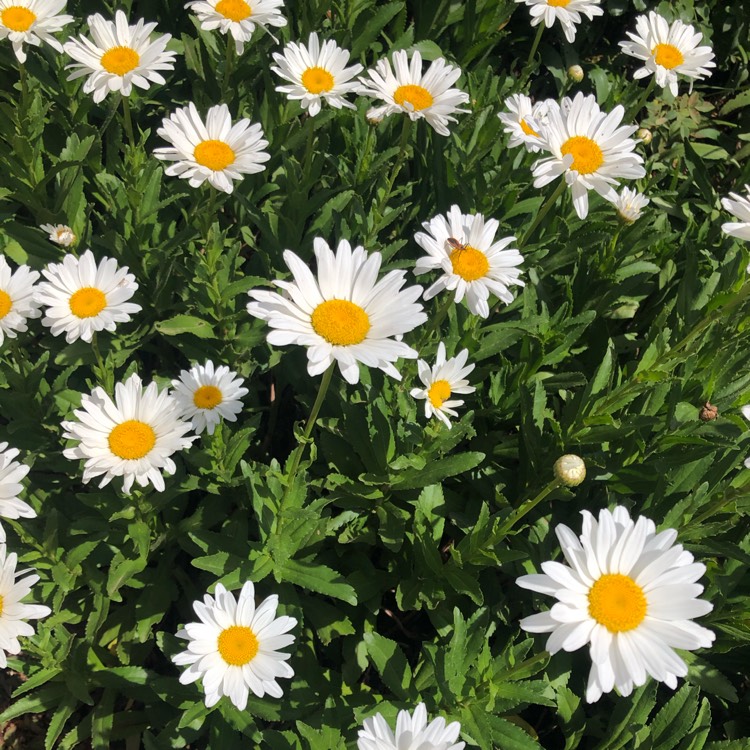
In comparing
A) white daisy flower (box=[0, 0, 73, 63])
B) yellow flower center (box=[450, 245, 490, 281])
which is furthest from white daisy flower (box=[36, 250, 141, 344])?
yellow flower center (box=[450, 245, 490, 281])

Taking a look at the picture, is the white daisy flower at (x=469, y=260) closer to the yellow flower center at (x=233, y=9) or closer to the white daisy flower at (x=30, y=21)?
the yellow flower center at (x=233, y=9)

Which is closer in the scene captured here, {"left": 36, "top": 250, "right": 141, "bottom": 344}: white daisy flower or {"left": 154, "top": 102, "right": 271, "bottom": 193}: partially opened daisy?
{"left": 36, "top": 250, "right": 141, "bottom": 344}: white daisy flower

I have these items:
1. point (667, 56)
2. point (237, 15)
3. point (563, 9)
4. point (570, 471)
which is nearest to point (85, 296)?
point (237, 15)

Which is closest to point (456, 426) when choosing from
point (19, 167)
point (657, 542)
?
point (657, 542)

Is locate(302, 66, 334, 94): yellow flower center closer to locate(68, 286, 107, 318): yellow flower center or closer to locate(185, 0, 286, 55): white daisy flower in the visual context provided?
locate(185, 0, 286, 55): white daisy flower

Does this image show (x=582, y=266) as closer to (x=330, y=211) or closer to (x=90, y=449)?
(x=330, y=211)

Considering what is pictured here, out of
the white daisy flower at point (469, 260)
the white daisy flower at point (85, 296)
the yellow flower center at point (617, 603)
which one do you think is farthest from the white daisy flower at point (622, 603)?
the white daisy flower at point (85, 296)
